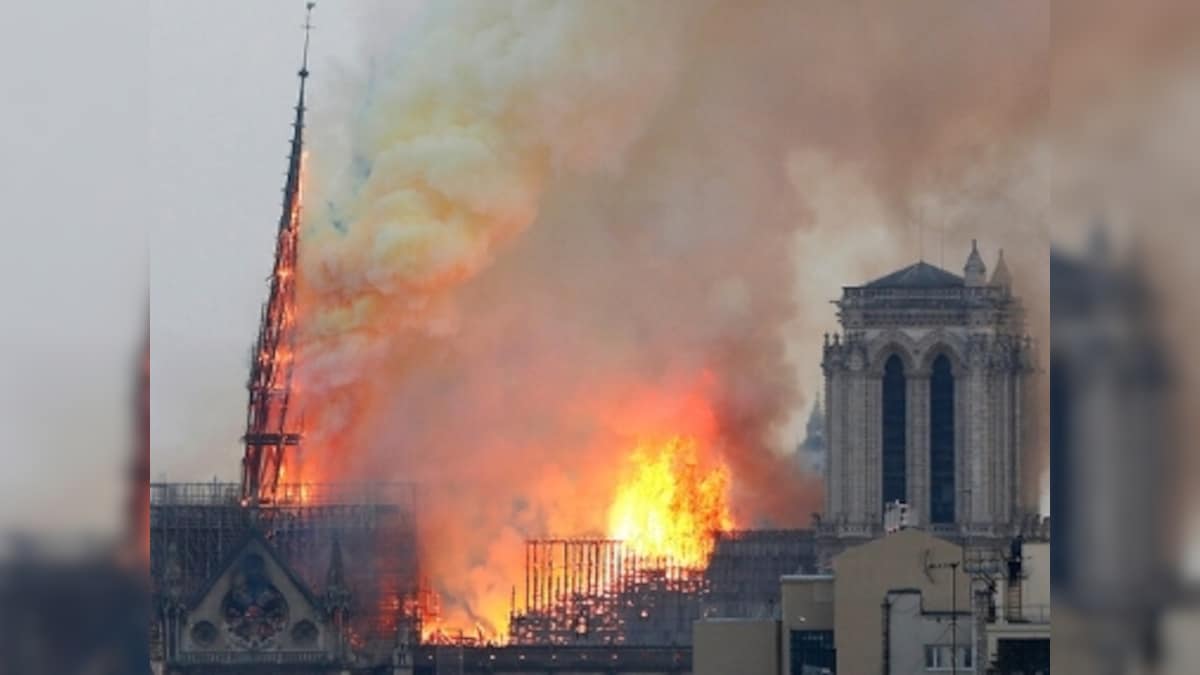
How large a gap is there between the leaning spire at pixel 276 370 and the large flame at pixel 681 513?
161 inches

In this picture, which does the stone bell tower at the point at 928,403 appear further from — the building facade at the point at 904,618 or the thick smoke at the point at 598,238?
the building facade at the point at 904,618

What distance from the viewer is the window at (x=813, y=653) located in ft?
84.1

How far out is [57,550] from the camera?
11.9 feet

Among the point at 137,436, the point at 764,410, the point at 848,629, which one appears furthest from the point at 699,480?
the point at 137,436

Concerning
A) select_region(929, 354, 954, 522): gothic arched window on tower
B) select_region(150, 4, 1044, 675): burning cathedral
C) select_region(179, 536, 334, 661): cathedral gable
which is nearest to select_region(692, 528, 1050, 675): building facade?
select_region(150, 4, 1044, 675): burning cathedral

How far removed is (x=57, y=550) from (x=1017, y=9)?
37.1 metres

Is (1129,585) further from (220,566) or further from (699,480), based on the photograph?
(220,566)

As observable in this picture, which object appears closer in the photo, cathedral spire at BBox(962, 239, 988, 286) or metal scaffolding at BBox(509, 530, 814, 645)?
metal scaffolding at BBox(509, 530, 814, 645)

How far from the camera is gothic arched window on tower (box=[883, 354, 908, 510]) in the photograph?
45.8 metres

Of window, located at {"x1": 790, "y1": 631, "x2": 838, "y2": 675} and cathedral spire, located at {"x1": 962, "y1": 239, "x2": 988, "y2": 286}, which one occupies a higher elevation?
cathedral spire, located at {"x1": 962, "y1": 239, "x2": 988, "y2": 286}

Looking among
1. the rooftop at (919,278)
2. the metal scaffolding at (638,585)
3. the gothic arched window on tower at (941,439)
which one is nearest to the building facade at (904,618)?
the metal scaffolding at (638,585)

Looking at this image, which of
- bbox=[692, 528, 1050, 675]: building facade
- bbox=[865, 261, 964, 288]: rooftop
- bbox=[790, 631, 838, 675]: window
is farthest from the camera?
bbox=[865, 261, 964, 288]: rooftop

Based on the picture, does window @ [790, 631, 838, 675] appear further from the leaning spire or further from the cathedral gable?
the cathedral gable

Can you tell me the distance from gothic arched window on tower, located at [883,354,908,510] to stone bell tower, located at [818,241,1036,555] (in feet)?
0.04
